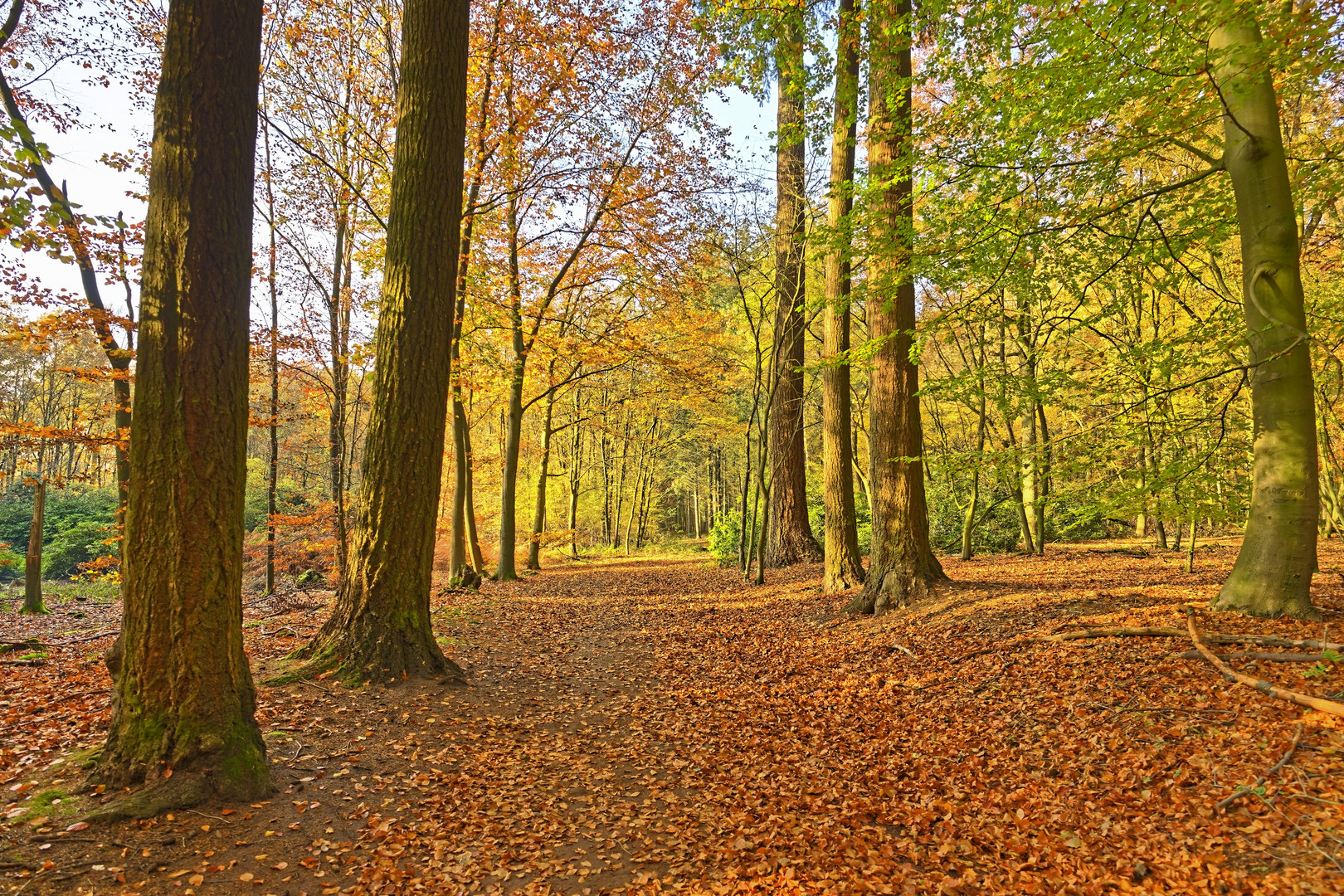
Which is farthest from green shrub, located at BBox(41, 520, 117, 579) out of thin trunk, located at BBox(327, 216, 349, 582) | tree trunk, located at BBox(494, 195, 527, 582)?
tree trunk, located at BBox(494, 195, 527, 582)

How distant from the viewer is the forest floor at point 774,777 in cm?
288

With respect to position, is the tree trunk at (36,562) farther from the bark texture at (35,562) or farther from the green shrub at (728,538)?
the green shrub at (728,538)

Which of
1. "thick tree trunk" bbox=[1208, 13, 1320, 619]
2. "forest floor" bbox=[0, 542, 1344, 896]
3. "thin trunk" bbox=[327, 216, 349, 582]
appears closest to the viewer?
"forest floor" bbox=[0, 542, 1344, 896]

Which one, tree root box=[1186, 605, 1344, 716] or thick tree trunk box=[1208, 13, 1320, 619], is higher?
thick tree trunk box=[1208, 13, 1320, 619]

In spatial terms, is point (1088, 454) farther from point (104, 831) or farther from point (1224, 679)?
point (104, 831)

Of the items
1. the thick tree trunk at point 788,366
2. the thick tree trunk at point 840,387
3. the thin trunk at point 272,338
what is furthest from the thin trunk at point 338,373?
the thick tree trunk at point 840,387

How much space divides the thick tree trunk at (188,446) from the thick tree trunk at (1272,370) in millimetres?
6811

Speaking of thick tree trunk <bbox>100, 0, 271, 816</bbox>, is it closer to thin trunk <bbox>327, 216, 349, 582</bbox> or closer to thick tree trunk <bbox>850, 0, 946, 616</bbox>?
thick tree trunk <bbox>850, 0, 946, 616</bbox>

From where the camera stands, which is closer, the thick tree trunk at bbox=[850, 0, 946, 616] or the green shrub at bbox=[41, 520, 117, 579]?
the thick tree trunk at bbox=[850, 0, 946, 616]

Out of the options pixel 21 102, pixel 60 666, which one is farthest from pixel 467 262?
pixel 60 666

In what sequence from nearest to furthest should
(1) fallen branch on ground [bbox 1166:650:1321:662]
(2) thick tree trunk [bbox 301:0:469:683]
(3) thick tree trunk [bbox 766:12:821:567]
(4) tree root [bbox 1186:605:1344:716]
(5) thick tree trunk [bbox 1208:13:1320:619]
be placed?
(4) tree root [bbox 1186:605:1344:716] < (1) fallen branch on ground [bbox 1166:650:1321:662] < (5) thick tree trunk [bbox 1208:13:1320:619] < (2) thick tree trunk [bbox 301:0:469:683] < (3) thick tree trunk [bbox 766:12:821:567]

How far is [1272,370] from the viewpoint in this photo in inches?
190

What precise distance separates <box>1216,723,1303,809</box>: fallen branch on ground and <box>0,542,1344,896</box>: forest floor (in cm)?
3

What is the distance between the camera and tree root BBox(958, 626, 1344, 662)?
13.5 feet
